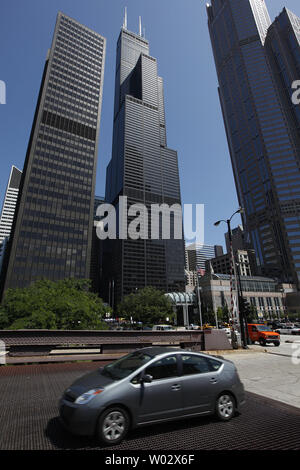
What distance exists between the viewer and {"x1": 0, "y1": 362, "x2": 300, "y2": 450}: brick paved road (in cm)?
379

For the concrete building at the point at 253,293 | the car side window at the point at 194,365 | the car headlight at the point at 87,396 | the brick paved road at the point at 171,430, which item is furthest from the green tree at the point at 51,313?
the concrete building at the point at 253,293

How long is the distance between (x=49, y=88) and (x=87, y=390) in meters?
136

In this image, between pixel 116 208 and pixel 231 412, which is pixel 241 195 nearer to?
pixel 116 208

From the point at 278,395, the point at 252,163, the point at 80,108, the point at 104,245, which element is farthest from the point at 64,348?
the point at 104,245

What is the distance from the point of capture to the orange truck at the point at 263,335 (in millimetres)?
19891

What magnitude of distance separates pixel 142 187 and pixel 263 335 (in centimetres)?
15757

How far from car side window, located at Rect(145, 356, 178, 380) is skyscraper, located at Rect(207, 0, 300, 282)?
137 meters

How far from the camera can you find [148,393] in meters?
4.29

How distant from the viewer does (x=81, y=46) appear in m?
123

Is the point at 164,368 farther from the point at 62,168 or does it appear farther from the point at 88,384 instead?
the point at 62,168

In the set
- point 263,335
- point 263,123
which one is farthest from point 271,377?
point 263,123

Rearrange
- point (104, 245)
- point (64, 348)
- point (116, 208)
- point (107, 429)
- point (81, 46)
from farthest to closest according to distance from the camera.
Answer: point (104, 245) → point (116, 208) → point (81, 46) → point (64, 348) → point (107, 429)

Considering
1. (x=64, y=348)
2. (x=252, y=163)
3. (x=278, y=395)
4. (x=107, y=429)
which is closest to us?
(x=107, y=429)

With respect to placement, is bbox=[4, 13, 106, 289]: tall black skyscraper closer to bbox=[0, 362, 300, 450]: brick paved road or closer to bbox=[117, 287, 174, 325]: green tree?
bbox=[117, 287, 174, 325]: green tree
